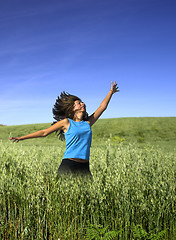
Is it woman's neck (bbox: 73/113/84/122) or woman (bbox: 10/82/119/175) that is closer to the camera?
woman (bbox: 10/82/119/175)

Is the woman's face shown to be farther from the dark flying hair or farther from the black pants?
the black pants

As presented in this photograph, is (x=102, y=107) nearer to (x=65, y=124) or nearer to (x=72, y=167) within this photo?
(x=65, y=124)

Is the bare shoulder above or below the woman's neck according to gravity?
below

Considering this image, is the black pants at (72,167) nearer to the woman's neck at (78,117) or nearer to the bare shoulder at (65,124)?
the bare shoulder at (65,124)

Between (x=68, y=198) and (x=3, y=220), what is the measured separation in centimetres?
88


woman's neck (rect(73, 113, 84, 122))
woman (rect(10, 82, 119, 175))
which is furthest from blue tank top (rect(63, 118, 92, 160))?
woman's neck (rect(73, 113, 84, 122))

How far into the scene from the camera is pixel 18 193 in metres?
2.90

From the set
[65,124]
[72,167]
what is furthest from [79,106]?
[72,167]

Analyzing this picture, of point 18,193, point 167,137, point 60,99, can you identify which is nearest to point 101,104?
point 60,99

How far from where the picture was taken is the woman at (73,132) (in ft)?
9.78

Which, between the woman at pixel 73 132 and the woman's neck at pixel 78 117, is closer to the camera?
the woman at pixel 73 132

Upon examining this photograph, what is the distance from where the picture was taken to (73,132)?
304 cm

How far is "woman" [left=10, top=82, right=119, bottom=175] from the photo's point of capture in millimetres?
2980

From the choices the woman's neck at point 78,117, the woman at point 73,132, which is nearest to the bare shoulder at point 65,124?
the woman at point 73,132
